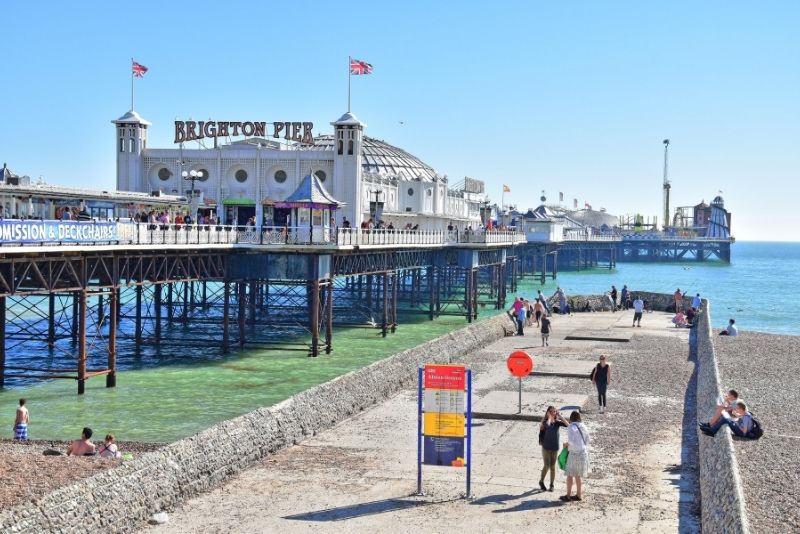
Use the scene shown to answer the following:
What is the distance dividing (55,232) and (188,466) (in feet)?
42.6

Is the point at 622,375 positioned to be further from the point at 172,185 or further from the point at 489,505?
the point at 172,185

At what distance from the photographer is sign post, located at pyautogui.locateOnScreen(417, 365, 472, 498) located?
20.4m

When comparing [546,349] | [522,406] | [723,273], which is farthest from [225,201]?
[723,273]

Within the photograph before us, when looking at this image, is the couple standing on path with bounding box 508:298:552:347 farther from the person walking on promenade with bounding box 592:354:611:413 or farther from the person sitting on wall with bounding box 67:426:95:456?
the person sitting on wall with bounding box 67:426:95:456

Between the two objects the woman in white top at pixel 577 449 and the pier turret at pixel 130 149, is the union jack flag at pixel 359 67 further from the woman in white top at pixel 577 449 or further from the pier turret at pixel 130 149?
the woman in white top at pixel 577 449

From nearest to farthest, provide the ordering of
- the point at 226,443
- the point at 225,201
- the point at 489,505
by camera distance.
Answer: the point at 489,505
the point at 226,443
the point at 225,201

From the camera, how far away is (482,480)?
21969 millimetres

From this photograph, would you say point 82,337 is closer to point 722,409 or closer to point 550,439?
point 550,439

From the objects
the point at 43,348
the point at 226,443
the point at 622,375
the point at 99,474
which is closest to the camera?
the point at 99,474

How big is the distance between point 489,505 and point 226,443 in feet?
18.9

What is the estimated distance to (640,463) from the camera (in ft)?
78.1

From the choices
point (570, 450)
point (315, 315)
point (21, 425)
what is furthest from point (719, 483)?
point (315, 315)

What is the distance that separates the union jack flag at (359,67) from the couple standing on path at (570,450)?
3778cm

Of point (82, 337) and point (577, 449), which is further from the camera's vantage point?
point (82, 337)
